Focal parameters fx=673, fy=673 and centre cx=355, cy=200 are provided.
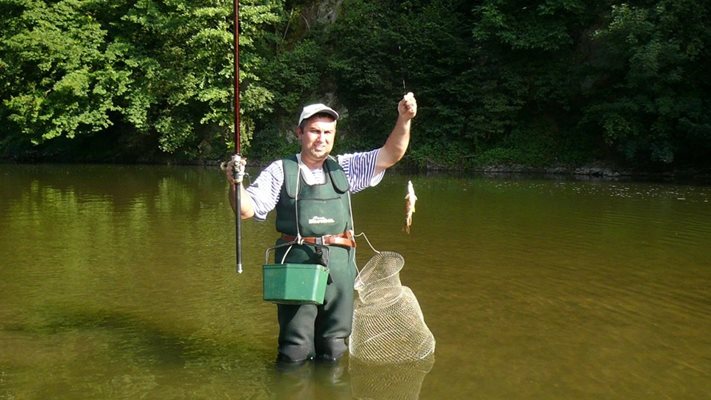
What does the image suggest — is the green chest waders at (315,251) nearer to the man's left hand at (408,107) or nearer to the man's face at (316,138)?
the man's face at (316,138)

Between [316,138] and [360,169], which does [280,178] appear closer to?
[316,138]

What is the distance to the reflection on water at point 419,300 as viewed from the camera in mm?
4703

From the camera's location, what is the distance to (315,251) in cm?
449

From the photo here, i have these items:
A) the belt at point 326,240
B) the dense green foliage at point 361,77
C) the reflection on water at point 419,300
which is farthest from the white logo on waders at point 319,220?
the dense green foliage at point 361,77

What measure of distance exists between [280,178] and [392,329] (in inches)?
61.9

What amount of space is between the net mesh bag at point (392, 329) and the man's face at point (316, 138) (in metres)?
1.11

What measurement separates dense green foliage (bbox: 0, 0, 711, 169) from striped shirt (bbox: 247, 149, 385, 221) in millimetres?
24308

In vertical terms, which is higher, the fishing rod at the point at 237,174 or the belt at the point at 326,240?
the fishing rod at the point at 237,174

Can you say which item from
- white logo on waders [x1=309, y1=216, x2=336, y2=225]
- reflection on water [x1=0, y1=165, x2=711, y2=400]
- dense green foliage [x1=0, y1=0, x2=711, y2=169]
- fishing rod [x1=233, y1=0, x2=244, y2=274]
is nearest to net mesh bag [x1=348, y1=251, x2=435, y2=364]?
reflection on water [x1=0, y1=165, x2=711, y2=400]

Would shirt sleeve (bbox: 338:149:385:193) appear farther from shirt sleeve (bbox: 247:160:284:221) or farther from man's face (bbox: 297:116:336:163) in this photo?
shirt sleeve (bbox: 247:160:284:221)

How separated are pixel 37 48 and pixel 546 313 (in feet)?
101

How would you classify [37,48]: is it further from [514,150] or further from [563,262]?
[563,262]

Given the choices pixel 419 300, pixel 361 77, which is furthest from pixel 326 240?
pixel 361 77

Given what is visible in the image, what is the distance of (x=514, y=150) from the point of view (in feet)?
102
